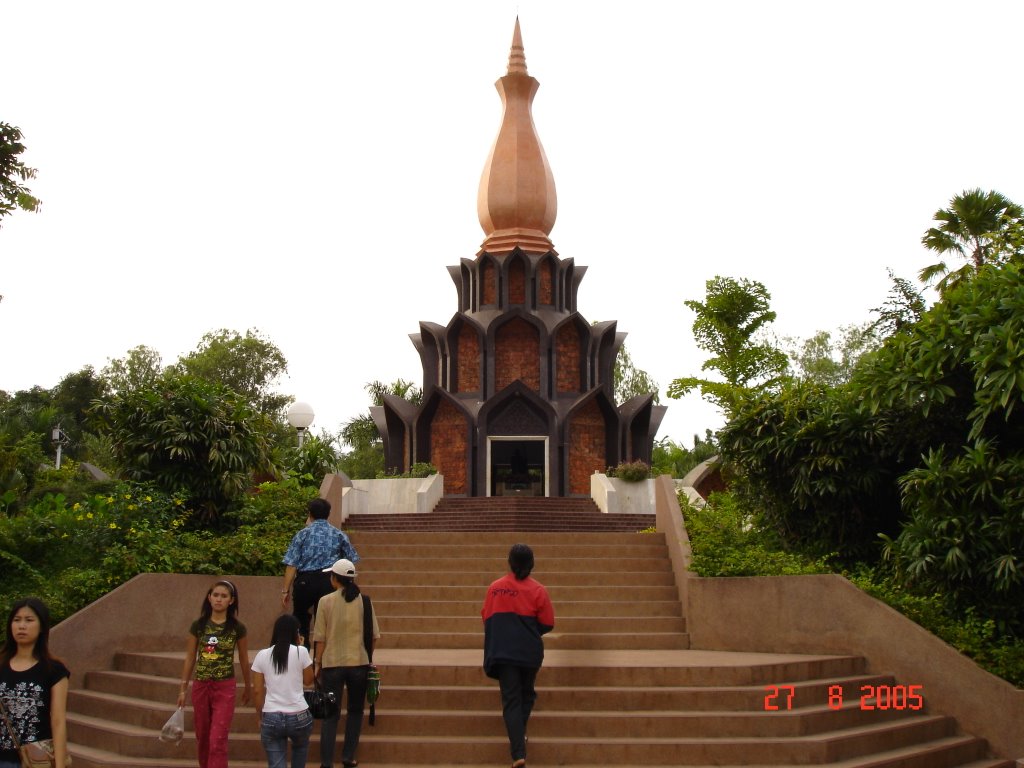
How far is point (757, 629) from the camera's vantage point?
11.2 meters

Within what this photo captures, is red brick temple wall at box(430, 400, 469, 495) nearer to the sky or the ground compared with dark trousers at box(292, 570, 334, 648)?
nearer to the sky

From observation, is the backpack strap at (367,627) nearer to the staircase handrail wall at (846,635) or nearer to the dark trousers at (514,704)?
the dark trousers at (514,704)

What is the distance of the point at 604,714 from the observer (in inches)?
342

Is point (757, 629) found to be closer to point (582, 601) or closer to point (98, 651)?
point (582, 601)

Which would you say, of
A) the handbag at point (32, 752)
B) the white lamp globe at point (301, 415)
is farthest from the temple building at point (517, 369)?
the handbag at point (32, 752)

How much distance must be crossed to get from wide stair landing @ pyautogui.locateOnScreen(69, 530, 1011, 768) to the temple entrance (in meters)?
18.3

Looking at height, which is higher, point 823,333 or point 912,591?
point 823,333

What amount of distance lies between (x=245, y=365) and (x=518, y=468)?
22.0m

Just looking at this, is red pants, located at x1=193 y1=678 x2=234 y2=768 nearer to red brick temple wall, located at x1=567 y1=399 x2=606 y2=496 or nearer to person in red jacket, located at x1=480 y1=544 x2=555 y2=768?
person in red jacket, located at x1=480 y1=544 x2=555 y2=768

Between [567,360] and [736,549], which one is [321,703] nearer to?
[736,549]

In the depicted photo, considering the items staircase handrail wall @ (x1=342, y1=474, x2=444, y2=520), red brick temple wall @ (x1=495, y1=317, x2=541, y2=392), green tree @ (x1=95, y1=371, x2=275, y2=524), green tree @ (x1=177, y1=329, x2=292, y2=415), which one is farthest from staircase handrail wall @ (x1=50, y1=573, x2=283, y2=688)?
green tree @ (x1=177, y1=329, x2=292, y2=415)

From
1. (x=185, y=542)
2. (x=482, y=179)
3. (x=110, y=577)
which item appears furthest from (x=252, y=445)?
(x=482, y=179)

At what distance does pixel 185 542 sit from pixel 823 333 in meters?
39.1

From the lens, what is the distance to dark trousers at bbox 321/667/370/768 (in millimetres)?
7430
